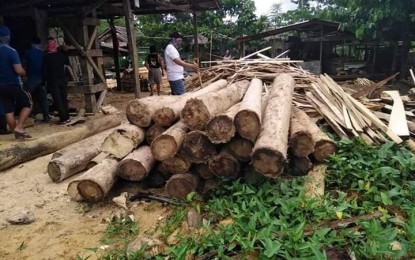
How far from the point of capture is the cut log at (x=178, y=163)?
383cm

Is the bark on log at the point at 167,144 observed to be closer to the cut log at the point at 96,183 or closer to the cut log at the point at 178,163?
the cut log at the point at 178,163

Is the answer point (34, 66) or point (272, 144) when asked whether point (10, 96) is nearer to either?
point (34, 66)

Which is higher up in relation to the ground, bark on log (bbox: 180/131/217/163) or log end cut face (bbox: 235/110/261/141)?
log end cut face (bbox: 235/110/261/141)

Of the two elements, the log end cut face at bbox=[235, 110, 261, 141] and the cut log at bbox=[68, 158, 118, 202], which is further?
the cut log at bbox=[68, 158, 118, 202]

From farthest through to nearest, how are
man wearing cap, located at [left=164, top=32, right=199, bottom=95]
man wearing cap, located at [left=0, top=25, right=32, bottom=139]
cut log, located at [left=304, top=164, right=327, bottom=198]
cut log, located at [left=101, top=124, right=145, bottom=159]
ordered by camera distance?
1. man wearing cap, located at [left=164, top=32, right=199, bottom=95]
2. man wearing cap, located at [left=0, top=25, right=32, bottom=139]
3. cut log, located at [left=101, top=124, right=145, bottom=159]
4. cut log, located at [left=304, top=164, right=327, bottom=198]

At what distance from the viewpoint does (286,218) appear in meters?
2.99

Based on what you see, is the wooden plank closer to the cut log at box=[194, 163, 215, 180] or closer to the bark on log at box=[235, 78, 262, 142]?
the bark on log at box=[235, 78, 262, 142]

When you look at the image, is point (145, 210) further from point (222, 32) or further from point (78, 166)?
point (222, 32)

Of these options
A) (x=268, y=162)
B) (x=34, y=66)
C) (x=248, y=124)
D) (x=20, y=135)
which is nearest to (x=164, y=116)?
(x=248, y=124)

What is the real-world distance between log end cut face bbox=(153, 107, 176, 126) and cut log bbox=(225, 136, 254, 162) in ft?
2.83

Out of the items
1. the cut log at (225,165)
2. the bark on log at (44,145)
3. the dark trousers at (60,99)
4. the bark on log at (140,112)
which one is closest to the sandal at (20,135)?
the bark on log at (44,145)

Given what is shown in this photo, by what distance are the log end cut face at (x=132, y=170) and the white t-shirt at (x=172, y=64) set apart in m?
3.95

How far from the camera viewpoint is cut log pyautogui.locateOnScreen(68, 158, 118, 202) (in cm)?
373

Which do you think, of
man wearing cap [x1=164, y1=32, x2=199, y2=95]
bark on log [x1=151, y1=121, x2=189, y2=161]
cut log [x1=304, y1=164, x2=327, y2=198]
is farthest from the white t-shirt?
cut log [x1=304, y1=164, x2=327, y2=198]
